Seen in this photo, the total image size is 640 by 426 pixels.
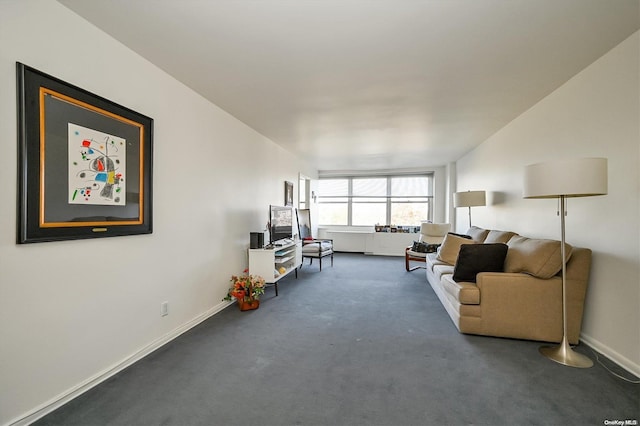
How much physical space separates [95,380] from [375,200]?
704 centimetres

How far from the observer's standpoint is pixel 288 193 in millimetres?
5609

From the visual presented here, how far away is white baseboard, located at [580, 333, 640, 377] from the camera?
6.33 feet

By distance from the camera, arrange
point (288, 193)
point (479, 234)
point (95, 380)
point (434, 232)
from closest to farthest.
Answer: point (95, 380) → point (479, 234) → point (288, 193) → point (434, 232)

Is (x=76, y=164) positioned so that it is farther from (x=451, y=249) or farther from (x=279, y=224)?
(x=451, y=249)

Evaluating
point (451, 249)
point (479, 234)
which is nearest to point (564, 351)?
point (451, 249)

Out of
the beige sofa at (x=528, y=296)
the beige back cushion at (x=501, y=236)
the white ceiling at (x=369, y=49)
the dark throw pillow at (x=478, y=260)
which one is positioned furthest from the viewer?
the beige back cushion at (x=501, y=236)

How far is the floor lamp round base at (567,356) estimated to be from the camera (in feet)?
6.82

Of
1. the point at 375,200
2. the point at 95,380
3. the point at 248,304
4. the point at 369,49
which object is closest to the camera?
the point at 95,380

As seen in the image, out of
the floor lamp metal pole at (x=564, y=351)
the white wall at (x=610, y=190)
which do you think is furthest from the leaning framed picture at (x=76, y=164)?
the white wall at (x=610, y=190)

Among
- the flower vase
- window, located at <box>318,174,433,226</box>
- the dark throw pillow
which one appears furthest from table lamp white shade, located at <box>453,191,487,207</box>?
the flower vase

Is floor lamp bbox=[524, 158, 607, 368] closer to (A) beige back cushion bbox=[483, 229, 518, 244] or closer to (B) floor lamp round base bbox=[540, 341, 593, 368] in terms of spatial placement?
(B) floor lamp round base bbox=[540, 341, 593, 368]

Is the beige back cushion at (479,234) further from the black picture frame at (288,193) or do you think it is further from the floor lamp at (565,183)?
the black picture frame at (288,193)

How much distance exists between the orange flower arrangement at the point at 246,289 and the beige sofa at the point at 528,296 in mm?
2188

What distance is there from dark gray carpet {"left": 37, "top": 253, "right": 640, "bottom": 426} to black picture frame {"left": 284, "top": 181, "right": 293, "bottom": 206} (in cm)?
286
